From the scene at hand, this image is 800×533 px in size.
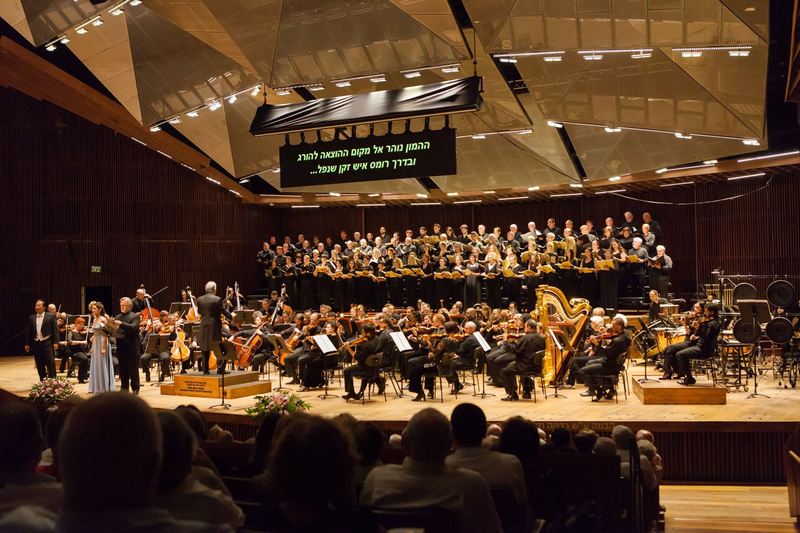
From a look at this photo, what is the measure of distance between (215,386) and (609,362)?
6.23 m

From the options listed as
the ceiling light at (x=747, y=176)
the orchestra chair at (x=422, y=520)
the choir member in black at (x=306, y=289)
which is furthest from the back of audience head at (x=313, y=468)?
the choir member in black at (x=306, y=289)

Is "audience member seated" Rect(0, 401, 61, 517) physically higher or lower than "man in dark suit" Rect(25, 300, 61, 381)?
higher

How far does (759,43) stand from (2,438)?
11.0 m

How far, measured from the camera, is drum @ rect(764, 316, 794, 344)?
10625 mm

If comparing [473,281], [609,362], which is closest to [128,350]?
[609,362]

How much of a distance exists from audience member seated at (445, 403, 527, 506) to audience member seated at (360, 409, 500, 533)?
0.56 meters

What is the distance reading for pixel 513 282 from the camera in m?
17.2

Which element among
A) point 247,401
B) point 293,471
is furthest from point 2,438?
point 247,401

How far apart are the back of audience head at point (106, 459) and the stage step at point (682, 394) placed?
956 cm

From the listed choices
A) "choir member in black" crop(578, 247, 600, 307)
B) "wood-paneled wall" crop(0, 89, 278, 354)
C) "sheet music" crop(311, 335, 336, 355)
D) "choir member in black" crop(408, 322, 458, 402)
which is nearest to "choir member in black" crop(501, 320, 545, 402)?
"choir member in black" crop(408, 322, 458, 402)

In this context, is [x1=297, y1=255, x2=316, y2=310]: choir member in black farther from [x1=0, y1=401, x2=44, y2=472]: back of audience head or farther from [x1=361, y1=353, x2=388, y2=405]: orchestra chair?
[x1=0, y1=401, x2=44, y2=472]: back of audience head

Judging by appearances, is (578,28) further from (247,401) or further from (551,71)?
(247,401)

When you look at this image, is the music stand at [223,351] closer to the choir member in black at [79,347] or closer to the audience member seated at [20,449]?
the choir member in black at [79,347]

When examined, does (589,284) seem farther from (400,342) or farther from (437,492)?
(437,492)
